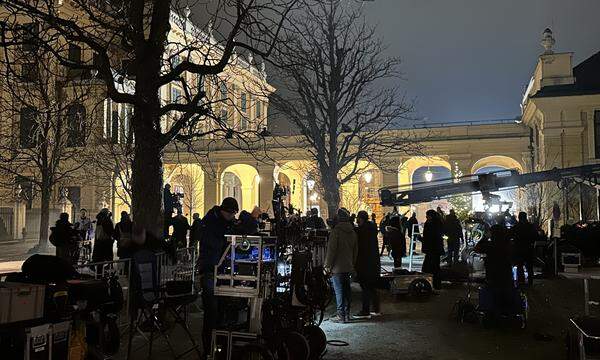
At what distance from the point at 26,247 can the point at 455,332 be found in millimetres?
27600

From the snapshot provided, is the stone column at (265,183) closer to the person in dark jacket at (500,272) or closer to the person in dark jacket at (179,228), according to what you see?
the person in dark jacket at (179,228)

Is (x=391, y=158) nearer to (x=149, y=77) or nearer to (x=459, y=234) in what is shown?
(x=459, y=234)

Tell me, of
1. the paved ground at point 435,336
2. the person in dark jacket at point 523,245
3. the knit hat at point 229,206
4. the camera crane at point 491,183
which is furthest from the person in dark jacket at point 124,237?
the person in dark jacket at point 523,245

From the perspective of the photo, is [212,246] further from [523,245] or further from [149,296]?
[523,245]

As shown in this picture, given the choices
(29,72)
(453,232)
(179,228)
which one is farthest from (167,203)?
(453,232)

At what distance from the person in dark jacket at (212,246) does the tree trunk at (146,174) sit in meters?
3.87

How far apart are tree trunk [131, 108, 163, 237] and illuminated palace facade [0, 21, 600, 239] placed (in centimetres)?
1349

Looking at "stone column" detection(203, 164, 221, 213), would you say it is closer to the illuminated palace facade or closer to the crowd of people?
the illuminated palace facade

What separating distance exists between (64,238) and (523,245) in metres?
12.0

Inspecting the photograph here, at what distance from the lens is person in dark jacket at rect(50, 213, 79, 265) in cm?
1437

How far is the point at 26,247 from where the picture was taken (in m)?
30.4

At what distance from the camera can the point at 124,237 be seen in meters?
10.8

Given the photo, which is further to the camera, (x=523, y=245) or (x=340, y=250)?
(x=523, y=245)

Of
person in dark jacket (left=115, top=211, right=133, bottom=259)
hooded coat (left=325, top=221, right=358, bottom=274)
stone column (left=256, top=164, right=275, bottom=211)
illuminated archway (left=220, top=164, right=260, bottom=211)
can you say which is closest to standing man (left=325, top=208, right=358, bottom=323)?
hooded coat (left=325, top=221, right=358, bottom=274)
